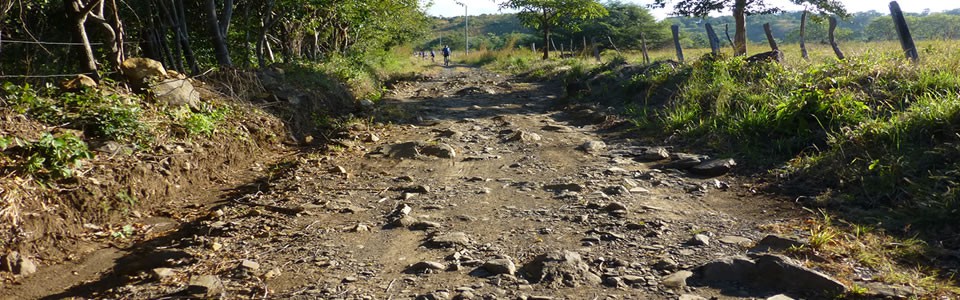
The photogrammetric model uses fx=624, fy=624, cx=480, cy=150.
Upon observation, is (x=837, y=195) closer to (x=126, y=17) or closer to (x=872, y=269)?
Answer: (x=872, y=269)

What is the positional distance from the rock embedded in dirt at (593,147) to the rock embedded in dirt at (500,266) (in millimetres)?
3199

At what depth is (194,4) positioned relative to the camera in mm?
10508

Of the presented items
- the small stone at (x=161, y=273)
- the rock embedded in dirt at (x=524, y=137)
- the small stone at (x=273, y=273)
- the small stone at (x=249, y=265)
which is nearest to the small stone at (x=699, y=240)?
the small stone at (x=273, y=273)

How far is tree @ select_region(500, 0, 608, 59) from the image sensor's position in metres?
23.8

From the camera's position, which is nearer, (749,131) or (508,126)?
(749,131)

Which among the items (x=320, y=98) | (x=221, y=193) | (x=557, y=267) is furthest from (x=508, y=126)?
(x=557, y=267)

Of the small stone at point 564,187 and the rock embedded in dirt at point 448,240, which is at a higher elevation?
the rock embedded in dirt at point 448,240

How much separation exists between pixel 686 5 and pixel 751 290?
Answer: 17.3 m

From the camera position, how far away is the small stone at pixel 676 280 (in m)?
2.74

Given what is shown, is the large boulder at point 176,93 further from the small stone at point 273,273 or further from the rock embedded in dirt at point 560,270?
the rock embedded in dirt at point 560,270

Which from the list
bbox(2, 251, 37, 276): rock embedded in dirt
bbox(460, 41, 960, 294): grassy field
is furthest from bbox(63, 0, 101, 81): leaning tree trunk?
bbox(460, 41, 960, 294): grassy field

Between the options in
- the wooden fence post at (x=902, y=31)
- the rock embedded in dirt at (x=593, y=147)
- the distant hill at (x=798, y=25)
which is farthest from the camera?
the distant hill at (x=798, y=25)

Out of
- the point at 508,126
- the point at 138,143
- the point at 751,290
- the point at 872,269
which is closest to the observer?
the point at 751,290

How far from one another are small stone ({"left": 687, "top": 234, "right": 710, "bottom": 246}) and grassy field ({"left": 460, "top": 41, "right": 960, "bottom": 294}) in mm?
508
